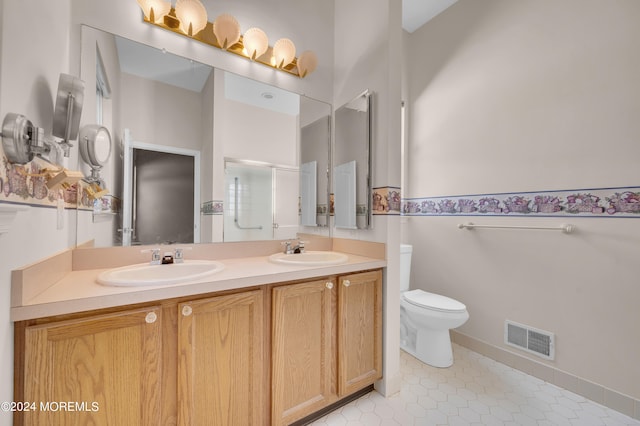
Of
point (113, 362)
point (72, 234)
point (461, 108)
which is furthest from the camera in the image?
point (461, 108)

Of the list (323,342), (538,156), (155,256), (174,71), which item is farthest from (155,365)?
(538,156)

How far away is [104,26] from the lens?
128cm

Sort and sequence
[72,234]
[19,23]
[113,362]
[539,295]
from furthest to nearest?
[539,295] → [72,234] → [113,362] → [19,23]

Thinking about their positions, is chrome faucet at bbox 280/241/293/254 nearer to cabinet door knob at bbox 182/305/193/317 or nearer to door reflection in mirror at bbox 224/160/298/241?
door reflection in mirror at bbox 224/160/298/241

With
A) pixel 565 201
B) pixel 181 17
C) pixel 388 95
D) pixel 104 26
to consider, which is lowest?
pixel 565 201

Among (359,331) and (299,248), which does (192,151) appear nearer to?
(299,248)

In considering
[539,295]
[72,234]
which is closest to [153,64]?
[72,234]

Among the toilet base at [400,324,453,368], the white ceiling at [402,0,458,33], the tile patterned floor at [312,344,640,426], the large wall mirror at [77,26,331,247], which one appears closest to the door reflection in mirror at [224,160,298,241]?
the large wall mirror at [77,26,331,247]

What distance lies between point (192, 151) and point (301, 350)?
4.19 feet

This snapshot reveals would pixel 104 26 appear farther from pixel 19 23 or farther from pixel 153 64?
pixel 19 23

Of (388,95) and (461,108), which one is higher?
(461,108)

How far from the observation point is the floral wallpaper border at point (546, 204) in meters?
1.49

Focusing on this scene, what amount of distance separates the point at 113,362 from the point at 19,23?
1.05m

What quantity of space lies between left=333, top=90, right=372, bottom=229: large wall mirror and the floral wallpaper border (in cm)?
102
